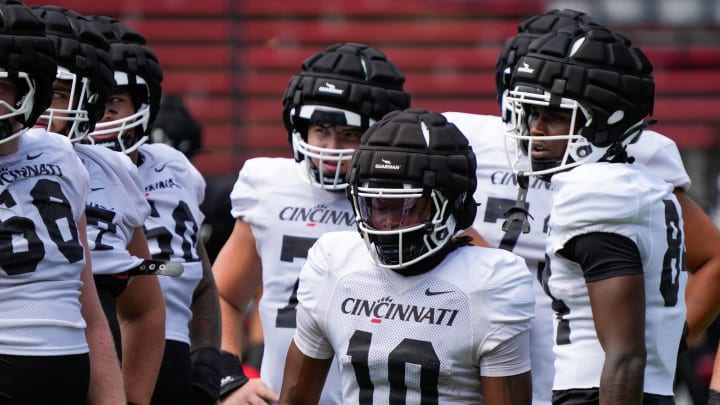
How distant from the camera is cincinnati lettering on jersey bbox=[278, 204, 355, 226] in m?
4.26

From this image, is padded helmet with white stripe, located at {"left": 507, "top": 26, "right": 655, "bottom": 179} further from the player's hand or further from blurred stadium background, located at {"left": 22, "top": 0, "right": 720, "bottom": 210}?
blurred stadium background, located at {"left": 22, "top": 0, "right": 720, "bottom": 210}

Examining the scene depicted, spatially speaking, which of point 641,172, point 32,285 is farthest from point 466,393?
point 32,285

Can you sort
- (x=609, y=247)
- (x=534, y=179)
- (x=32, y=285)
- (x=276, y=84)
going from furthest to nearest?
1. (x=276, y=84)
2. (x=534, y=179)
3. (x=609, y=247)
4. (x=32, y=285)

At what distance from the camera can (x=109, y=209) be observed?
360cm

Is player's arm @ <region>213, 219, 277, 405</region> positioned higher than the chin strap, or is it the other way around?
the chin strap

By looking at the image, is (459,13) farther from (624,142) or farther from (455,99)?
(624,142)

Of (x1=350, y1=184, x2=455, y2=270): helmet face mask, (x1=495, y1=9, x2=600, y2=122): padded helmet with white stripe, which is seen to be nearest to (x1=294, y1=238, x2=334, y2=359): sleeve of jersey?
(x1=350, y1=184, x2=455, y2=270): helmet face mask

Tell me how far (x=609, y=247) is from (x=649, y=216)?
0.45ft

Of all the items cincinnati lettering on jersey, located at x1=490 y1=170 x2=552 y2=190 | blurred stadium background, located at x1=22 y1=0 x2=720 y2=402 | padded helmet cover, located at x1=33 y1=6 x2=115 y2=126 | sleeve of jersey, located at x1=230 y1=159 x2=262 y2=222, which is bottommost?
blurred stadium background, located at x1=22 y1=0 x2=720 y2=402

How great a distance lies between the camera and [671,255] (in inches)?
131

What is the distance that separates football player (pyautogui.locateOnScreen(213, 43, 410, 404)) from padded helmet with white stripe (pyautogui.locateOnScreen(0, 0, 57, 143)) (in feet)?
4.46

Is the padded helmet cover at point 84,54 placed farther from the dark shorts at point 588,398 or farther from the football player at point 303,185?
the dark shorts at point 588,398

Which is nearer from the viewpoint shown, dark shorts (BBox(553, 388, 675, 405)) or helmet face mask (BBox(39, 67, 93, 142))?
dark shorts (BBox(553, 388, 675, 405))

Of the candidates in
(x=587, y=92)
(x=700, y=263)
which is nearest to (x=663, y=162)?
(x=700, y=263)
